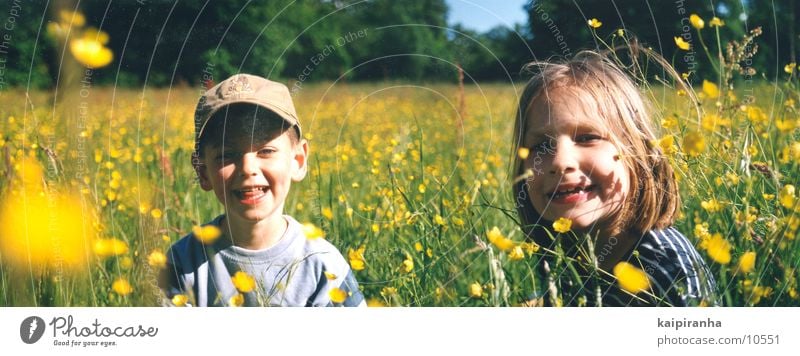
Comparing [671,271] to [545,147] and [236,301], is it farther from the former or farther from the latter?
[236,301]

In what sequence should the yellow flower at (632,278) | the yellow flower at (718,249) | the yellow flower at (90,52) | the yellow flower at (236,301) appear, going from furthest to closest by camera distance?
the yellow flower at (90,52) < the yellow flower at (236,301) < the yellow flower at (632,278) < the yellow flower at (718,249)

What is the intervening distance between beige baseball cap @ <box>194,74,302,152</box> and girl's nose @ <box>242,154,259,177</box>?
0.10 metres

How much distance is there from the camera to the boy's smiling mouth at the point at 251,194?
1.32 m

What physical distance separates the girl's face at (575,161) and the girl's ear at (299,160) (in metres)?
0.47

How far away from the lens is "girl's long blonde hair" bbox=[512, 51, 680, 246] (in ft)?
4.38

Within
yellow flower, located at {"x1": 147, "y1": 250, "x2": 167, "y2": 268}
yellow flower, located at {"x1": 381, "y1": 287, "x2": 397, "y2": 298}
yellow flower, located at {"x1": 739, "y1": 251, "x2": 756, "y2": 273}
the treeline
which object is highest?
the treeline

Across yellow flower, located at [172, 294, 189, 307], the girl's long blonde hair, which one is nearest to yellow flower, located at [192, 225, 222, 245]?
yellow flower, located at [172, 294, 189, 307]

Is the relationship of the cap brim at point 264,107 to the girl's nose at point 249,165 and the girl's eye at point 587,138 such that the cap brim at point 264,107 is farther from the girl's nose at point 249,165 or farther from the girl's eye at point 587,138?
the girl's eye at point 587,138

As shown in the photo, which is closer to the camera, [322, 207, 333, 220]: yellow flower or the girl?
the girl

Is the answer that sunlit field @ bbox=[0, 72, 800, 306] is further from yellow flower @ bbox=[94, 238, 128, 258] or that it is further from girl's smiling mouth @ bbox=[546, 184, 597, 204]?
girl's smiling mouth @ bbox=[546, 184, 597, 204]

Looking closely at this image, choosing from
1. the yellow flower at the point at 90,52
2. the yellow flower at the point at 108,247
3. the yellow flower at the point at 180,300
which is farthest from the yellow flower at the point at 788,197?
the yellow flower at the point at 90,52

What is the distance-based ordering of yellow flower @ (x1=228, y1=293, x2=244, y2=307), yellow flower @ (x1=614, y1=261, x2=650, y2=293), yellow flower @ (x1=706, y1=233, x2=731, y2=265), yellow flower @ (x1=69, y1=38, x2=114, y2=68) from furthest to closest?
yellow flower @ (x1=69, y1=38, x2=114, y2=68)
yellow flower @ (x1=228, y1=293, x2=244, y2=307)
yellow flower @ (x1=614, y1=261, x2=650, y2=293)
yellow flower @ (x1=706, y1=233, x2=731, y2=265)

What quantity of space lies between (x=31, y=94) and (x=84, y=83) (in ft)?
0.68

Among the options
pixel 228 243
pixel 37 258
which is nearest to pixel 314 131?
pixel 228 243
